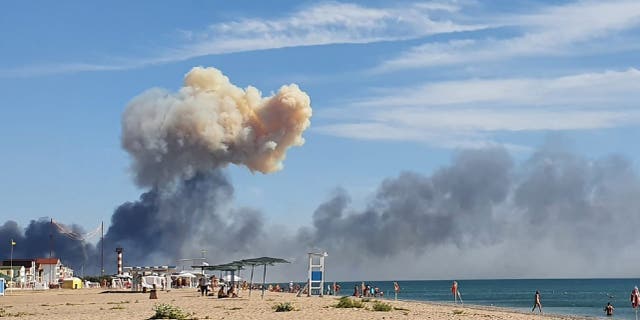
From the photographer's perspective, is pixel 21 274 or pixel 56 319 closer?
pixel 56 319

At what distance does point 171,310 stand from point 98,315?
18.1 ft

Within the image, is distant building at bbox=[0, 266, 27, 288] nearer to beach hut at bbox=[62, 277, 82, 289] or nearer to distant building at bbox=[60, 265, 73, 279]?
distant building at bbox=[60, 265, 73, 279]

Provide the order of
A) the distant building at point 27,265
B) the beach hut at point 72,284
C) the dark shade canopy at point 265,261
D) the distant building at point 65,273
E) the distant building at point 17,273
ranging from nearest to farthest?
1. the dark shade canopy at point 265,261
2. the beach hut at point 72,284
3. the distant building at point 17,273
4. the distant building at point 27,265
5. the distant building at point 65,273

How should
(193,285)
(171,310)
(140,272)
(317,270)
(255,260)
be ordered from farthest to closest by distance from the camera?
(193,285), (140,272), (317,270), (255,260), (171,310)

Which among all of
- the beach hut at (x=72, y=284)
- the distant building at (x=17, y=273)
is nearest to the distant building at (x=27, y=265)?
the distant building at (x=17, y=273)

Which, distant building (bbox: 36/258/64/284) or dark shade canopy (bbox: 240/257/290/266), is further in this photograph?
distant building (bbox: 36/258/64/284)

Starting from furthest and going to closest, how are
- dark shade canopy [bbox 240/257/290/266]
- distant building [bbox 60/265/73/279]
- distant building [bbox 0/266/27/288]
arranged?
distant building [bbox 60/265/73/279]
distant building [bbox 0/266/27/288]
dark shade canopy [bbox 240/257/290/266]

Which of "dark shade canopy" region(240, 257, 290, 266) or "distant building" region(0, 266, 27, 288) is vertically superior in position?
"dark shade canopy" region(240, 257, 290, 266)

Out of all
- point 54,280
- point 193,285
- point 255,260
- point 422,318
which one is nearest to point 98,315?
point 422,318

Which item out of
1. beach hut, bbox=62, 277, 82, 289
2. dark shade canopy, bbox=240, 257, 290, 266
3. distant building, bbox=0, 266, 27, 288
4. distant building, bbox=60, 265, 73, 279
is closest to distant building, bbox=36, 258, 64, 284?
distant building, bbox=60, 265, 73, 279

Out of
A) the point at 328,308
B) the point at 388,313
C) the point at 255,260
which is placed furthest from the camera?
the point at 255,260

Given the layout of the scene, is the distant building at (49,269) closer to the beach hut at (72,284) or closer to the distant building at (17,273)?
the distant building at (17,273)

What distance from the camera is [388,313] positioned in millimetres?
37531

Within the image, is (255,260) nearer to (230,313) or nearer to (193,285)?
(230,313)
